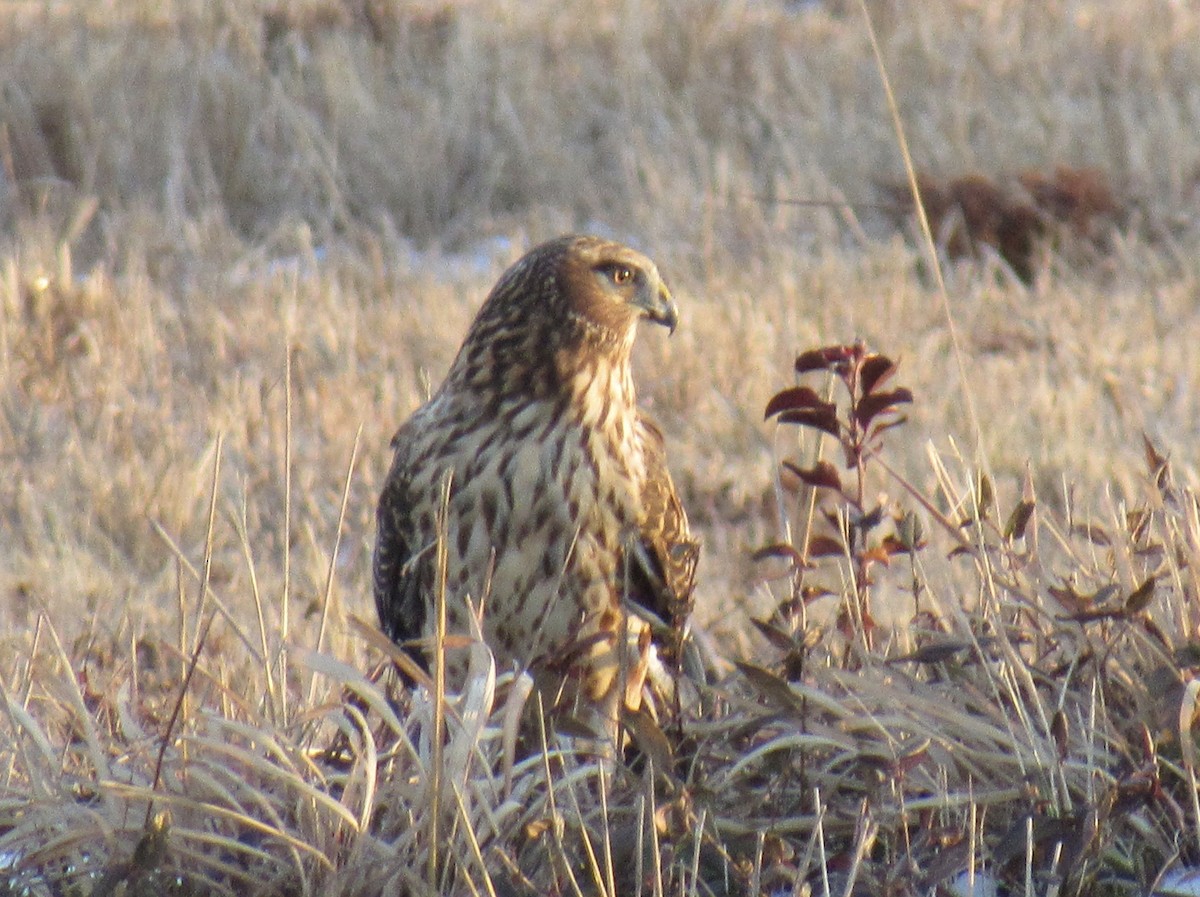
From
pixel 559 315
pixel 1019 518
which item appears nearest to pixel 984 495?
pixel 1019 518

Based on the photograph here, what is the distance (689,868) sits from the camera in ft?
Result: 9.29

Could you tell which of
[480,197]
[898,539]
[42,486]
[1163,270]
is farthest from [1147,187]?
[898,539]

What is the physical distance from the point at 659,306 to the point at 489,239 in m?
4.39

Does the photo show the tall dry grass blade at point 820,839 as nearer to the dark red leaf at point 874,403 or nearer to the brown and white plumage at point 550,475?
the dark red leaf at point 874,403

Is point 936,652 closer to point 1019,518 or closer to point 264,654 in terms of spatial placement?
point 1019,518

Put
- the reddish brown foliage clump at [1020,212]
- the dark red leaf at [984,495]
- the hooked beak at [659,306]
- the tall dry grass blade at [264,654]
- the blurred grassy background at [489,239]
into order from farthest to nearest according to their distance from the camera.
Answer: the reddish brown foliage clump at [1020,212] → the blurred grassy background at [489,239] → the hooked beak at [659,306] → the dark red leaf at [984,495] → the tall dry grass blade at [264,654]

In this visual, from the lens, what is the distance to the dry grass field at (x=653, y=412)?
2883 millimetres

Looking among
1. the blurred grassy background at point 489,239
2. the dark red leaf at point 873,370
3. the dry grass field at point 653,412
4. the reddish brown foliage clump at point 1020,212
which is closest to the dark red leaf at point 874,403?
the dark red leaf at point 873,370

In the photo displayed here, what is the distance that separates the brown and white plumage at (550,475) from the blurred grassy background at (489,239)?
2.14 ft

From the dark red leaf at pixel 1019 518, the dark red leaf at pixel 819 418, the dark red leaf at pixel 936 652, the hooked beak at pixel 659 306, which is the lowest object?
the dark red leaf at pixel 936 652

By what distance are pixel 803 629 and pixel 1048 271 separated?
4.51 m

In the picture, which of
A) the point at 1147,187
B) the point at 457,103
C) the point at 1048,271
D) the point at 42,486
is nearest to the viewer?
the point at 42,486

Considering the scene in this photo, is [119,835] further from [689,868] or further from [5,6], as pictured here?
[5,6]

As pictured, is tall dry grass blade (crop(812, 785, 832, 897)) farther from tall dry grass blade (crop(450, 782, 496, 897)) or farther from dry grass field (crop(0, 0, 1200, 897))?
tall dry grass blade (crop(450, 782, 496, 897))
